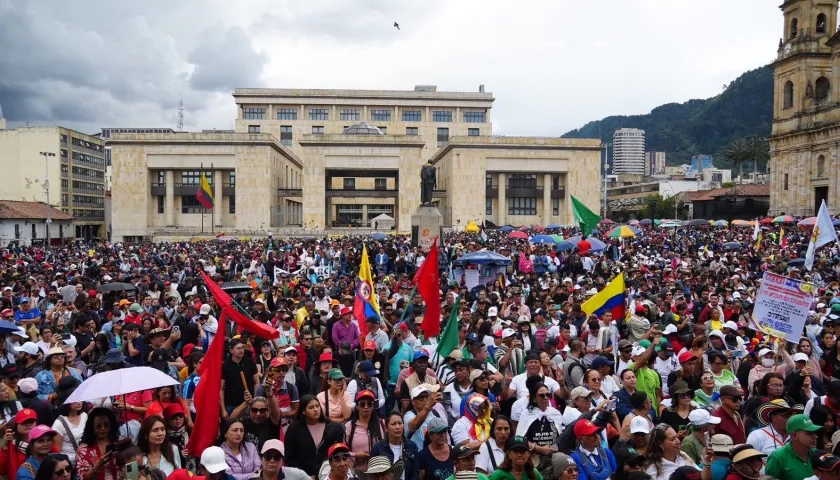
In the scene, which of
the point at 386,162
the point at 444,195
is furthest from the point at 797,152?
the point at 386,162

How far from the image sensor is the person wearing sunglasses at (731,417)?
20.2 feet

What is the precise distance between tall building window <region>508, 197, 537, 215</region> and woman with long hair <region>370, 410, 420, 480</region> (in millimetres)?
58666

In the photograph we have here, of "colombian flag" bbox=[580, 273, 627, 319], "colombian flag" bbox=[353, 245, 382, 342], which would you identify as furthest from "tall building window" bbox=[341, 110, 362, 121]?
"colombian flag" bbox=[580, 273, 627, 319]

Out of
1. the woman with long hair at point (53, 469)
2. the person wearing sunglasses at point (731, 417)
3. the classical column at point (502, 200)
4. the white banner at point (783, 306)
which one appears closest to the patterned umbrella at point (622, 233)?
the white banner at point (783, 306)

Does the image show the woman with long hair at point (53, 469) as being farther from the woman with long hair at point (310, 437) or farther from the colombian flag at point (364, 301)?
the colombian flag at point (364, 301)

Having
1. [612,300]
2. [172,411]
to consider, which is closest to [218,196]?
[612,300]

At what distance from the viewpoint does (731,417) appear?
20.5ft

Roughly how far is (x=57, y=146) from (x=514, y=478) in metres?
78.9

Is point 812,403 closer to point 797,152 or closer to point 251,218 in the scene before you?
point 251,218

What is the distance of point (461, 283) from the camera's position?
57.8ft

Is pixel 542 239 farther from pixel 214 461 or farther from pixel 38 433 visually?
pixel 38 433

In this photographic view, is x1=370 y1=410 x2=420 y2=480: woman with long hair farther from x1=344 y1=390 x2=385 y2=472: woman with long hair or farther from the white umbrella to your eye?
the white umbrella

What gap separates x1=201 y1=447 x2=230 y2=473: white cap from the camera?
188 inches

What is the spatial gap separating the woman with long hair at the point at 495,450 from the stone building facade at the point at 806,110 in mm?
Answer: 56615
